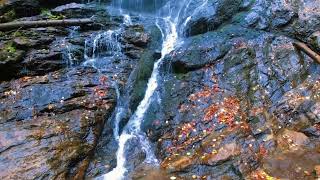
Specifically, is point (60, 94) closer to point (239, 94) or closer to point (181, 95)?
point (181, 95)

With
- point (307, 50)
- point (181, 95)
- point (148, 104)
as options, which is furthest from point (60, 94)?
point (307, 50)

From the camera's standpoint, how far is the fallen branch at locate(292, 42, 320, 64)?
912 cm

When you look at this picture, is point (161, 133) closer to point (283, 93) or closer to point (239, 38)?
point (283, 93)

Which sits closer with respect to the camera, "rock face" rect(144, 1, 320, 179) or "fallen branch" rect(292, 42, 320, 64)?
"rock face" rect(144, 1, 320, 179)

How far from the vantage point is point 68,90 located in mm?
9078

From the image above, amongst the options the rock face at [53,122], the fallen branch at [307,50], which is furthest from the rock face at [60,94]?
the fallen branch at [307,50]

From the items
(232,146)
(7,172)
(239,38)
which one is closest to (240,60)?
(239,38)

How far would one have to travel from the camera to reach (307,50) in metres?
9.35

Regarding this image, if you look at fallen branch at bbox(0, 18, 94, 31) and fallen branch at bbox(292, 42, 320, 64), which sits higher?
fallen branch at bbox(0, 18, 94, 31)

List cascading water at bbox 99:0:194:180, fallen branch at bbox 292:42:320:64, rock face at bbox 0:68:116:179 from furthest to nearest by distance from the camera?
fallen branch at bbox 292:42:320:64 → cascading water at bbox 99:0:194:180 → rock face at bbox 0:68:116:179

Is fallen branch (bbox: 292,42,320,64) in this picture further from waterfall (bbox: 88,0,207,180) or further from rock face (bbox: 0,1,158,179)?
rock face (bbox: 0,1,158,179)

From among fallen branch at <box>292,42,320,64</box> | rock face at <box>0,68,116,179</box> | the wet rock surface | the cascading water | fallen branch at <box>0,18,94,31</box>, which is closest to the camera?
rock face at <box>0,68,116,179</box>

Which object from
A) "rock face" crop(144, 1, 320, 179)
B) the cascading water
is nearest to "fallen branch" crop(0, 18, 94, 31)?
the cascading water

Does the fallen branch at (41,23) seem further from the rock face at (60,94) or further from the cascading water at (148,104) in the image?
the cascading water at (148,104)
